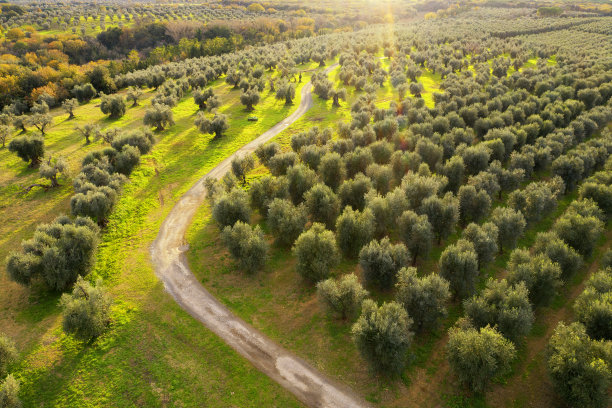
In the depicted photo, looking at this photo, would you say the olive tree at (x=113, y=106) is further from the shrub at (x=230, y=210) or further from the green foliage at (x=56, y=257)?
the shrub at (x=230, y=210)

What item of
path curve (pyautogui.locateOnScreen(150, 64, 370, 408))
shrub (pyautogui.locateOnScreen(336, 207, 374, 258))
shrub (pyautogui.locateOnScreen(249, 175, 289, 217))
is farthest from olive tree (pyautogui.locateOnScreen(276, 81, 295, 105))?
shrub (pyautogui.locateOnScreen(336, 207, 374, 258))

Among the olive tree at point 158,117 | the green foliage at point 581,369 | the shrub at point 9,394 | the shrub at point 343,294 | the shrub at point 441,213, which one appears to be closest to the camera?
the green foliage at point 581,369

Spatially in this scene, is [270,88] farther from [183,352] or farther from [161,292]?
[183,352]

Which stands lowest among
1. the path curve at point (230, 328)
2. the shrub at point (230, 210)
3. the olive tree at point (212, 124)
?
the path curve at point (230, 328)

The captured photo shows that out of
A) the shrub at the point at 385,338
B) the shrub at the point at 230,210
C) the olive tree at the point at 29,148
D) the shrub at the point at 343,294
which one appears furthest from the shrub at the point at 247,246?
the olive tree at the point at 29,148

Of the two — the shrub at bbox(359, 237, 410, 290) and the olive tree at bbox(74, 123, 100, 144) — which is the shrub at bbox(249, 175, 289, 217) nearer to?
the shrub at bbox(359, 237, 410, 290)
